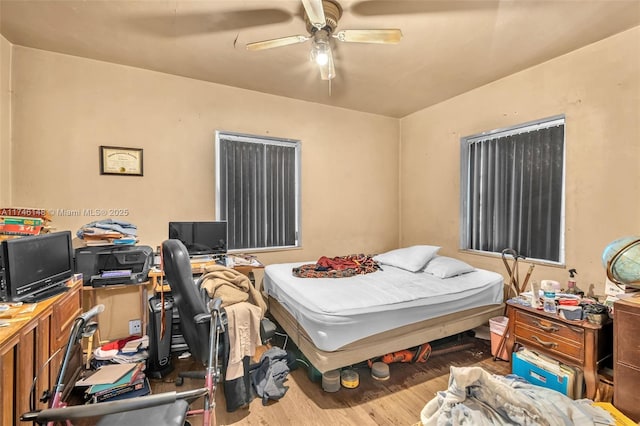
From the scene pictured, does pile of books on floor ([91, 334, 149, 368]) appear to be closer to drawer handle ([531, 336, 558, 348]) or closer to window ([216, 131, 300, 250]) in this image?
window ([216, 131, 300, 250])

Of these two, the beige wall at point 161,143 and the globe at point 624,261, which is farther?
the beige wall at point 161,143

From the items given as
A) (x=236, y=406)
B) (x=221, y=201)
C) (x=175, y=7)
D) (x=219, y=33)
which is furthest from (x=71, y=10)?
(x=236, y=406)

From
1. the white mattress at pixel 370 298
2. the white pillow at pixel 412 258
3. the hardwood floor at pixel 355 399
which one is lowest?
the hardwood floor at pixel 355 399

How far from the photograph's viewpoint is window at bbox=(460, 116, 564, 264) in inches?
106

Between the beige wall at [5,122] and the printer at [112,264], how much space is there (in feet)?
2.55

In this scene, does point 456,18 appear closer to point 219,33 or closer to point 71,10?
point 219,33

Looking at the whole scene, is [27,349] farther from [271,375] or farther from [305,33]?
[305,33]

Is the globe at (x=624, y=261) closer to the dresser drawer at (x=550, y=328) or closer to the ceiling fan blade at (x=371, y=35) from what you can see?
the dresser drawer at (x=550, y=328)

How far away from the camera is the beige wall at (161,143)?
2.54 m

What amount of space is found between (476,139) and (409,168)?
3.35 feet

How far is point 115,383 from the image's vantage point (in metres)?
1.90

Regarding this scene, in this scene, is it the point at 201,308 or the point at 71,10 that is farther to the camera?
the point at 71,10

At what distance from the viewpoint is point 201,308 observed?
1.60m

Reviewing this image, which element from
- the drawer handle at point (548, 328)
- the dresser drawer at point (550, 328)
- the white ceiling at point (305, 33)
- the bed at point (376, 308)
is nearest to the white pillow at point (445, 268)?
the bed at point (376, 308)
